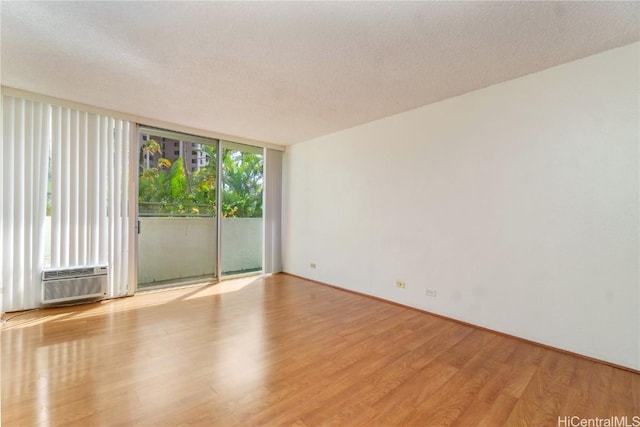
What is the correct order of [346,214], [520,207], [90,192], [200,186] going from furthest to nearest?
[200,186] → [346,214] → [90,192] → [520,207]

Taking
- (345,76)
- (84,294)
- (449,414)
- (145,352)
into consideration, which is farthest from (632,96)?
(84,294)

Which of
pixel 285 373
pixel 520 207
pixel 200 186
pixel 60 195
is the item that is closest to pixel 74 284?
pixel 60 195

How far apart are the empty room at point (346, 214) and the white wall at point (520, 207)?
20 mm

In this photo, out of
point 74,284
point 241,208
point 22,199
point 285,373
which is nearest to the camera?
point 285,373

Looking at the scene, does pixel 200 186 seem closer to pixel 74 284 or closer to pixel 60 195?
pixel 60 195

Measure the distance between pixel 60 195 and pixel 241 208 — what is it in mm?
2642

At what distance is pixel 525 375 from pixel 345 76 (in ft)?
10.2

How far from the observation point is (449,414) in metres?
1.76

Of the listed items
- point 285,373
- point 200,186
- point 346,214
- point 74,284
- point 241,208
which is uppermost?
point 200,186

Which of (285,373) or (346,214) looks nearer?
(285,373)

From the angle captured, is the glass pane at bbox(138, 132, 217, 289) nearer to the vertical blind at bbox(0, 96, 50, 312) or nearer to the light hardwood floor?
the vertical blind at bbox(0, 96, 50, 312)

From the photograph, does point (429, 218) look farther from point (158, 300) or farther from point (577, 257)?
point (158, 300)

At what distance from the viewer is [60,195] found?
3.62 m

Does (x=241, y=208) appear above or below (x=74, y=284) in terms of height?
above
